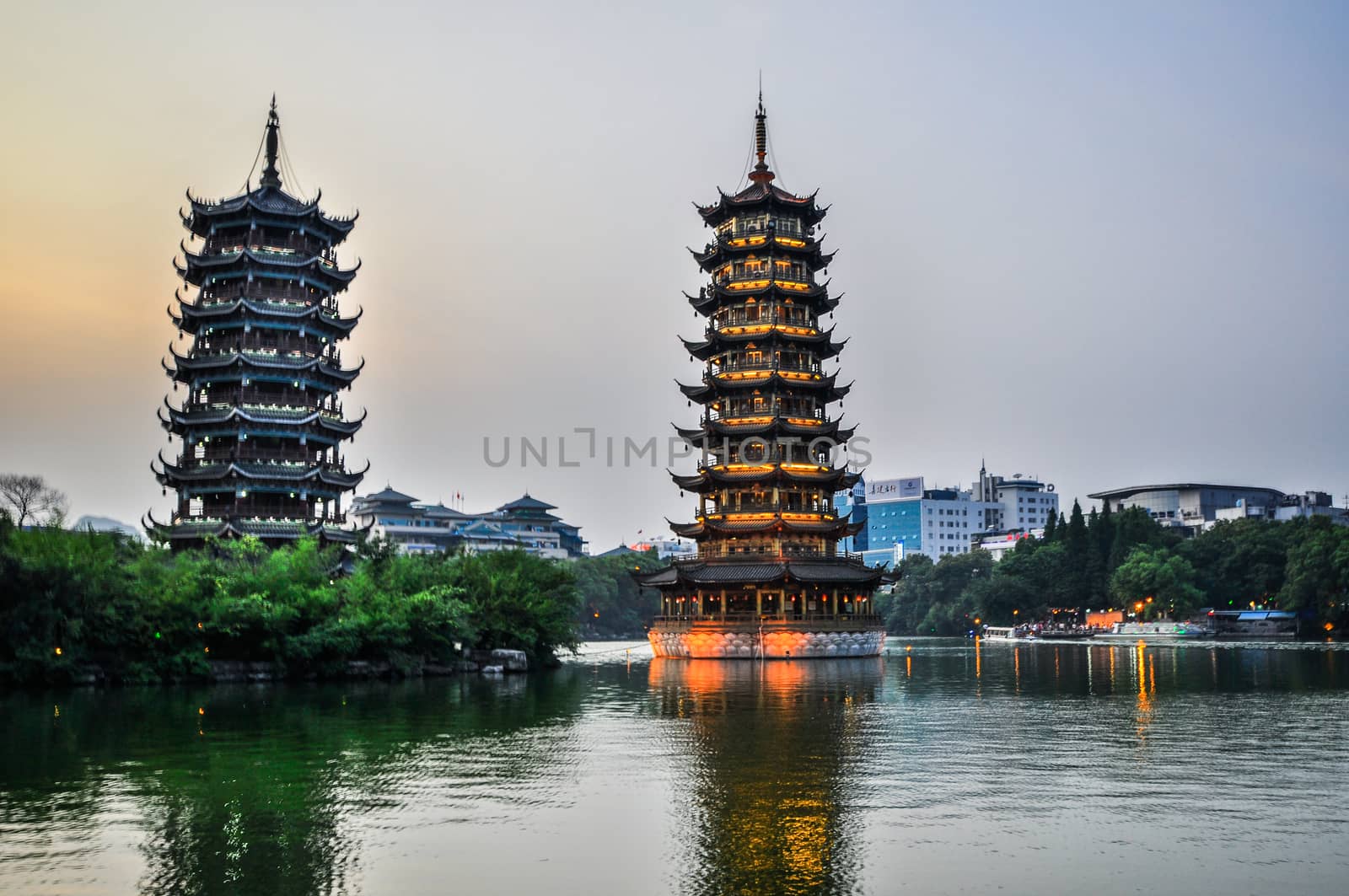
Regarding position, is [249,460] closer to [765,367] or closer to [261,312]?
[261,312]

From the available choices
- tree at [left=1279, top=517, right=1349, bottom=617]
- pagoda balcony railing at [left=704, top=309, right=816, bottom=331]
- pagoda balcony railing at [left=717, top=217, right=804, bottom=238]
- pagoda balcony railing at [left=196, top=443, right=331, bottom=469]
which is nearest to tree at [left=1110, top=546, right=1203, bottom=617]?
tree at [left=1279, top=517, right=1349, bottom=617]

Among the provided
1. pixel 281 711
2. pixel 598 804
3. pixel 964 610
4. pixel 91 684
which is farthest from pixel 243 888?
pixel 964 610

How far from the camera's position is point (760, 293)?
68.8 metres

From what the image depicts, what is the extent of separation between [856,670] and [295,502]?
29.4 metres

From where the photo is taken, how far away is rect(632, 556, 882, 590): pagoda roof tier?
61.6m

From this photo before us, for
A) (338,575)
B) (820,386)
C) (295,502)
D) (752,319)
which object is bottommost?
(338,575)

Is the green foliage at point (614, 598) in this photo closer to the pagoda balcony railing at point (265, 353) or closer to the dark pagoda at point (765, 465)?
the dark pagoda at point (765, 465)

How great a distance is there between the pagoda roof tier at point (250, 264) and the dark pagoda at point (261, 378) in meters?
0.06

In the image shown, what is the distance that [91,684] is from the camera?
126 ft

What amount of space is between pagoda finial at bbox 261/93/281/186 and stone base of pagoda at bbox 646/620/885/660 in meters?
32.4

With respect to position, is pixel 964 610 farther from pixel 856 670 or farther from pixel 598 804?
A: pixel 598 804

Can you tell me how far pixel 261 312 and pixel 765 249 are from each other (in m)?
28.2

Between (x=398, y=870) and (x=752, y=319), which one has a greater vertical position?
(x=752, y=319)

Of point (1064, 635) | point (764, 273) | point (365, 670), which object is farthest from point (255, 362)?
point (1064, 635)
